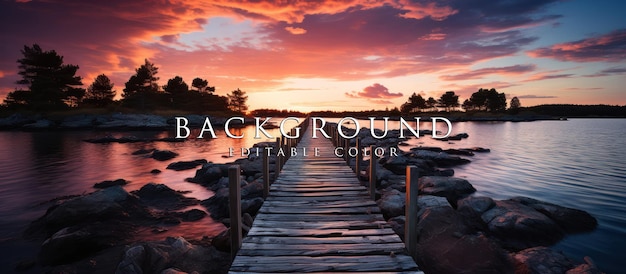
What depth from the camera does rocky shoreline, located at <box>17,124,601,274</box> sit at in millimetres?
6066

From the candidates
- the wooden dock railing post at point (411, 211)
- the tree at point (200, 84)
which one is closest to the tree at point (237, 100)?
the tree at point (200, 84)

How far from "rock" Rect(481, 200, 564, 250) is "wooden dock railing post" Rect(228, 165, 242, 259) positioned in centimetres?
679

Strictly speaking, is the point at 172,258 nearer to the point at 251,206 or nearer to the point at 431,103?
the point at 251,206

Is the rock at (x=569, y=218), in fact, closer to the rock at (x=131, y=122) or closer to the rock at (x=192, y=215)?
the rock at (x=192, y=215)

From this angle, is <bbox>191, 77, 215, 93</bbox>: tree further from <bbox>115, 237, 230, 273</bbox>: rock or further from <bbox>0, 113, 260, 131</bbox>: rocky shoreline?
<bbox>115, 237, 230, 273</bbox>: rock

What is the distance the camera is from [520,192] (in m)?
15.1

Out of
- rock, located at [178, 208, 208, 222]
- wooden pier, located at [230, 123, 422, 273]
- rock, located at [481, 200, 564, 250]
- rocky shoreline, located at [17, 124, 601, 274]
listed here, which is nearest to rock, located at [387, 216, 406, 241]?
rocky shoreline, located at [17, 124, 601, 274]

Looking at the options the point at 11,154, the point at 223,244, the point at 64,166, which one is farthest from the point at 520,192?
the point at 11,154

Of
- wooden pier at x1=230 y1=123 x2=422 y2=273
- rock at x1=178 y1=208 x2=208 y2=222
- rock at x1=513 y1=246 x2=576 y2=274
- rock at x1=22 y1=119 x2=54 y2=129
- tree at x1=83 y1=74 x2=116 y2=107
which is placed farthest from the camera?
→ tree at x1=83 y1=74 x2=116 y2=107

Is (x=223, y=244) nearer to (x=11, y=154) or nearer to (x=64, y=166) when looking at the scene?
(x=64, y=166)

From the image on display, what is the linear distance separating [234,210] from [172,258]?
2023 mm

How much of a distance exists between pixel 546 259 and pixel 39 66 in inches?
3329

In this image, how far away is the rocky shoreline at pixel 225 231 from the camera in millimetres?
6066

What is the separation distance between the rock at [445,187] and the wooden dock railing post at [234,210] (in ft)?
26.8
